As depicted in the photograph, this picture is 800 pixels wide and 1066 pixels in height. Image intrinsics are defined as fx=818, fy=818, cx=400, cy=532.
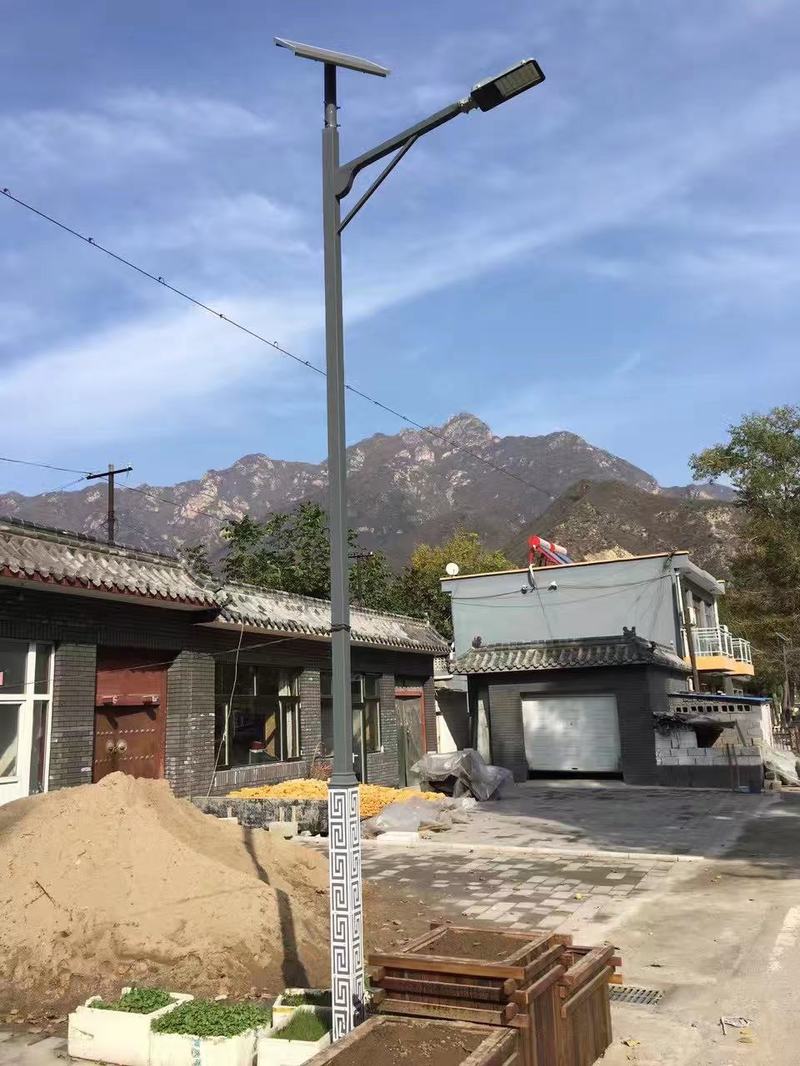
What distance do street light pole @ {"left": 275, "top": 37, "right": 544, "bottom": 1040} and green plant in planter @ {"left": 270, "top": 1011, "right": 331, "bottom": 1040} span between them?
0.37 metres

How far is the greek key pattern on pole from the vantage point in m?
4.96

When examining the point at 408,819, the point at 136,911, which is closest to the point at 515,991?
the point at 136,911

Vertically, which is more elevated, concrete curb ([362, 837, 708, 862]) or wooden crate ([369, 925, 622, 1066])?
wooden crate ([369, 925, 622, 1066])

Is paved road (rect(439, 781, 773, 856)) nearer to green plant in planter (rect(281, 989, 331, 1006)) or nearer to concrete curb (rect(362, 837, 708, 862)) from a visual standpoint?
concrete curb (rect(362, 837, 708, 862))

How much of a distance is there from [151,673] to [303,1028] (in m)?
10.2

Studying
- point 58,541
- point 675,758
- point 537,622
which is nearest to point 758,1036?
point 58,541

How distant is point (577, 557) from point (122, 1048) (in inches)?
4669

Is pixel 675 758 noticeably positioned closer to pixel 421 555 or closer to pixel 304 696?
pixel 304 696

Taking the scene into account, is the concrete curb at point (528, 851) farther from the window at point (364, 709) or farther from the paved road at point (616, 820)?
the window at point (364, 709)

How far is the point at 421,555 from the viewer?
6103 cm

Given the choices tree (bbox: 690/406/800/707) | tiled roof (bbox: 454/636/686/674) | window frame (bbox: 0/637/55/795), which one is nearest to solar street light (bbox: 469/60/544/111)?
window frame (bbox: 0/637/55/795)

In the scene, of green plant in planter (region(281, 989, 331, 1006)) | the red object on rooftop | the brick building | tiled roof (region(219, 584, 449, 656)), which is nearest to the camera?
green plant in planter (region(281, 989, 331, 1006))

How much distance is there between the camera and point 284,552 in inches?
1471

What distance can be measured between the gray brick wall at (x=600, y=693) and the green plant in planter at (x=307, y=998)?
1972 centimetres
